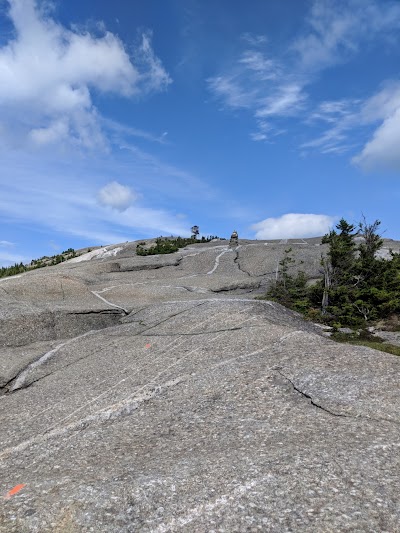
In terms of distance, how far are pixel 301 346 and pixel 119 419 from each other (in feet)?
21.7

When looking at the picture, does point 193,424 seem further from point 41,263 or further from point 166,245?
point 41,263

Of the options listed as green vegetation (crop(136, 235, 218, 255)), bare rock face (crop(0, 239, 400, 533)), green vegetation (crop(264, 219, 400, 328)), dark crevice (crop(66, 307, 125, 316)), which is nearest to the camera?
bare rock face (crop(0, 239, 400, 533))

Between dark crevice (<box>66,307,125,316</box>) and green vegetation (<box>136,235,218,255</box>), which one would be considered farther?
green vegetation (<box>136,235,218,255</box>)

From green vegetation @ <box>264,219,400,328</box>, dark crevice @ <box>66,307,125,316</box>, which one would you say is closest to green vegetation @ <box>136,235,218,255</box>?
green vegetation @ <box>264,219,400,328</box>

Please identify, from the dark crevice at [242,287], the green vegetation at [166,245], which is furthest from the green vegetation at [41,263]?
the dark crevice at [242,287]

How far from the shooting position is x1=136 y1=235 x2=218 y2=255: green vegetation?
48812mm

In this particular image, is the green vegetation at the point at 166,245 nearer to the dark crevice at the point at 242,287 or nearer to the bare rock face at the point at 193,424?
the dark crevice at the point at 242,287

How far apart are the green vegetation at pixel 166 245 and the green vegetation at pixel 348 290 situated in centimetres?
1652

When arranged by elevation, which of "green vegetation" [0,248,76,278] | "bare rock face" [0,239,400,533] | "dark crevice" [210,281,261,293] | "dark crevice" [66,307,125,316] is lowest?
"bare rock face" [0,239,400,533]

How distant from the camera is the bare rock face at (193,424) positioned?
7.54 meters

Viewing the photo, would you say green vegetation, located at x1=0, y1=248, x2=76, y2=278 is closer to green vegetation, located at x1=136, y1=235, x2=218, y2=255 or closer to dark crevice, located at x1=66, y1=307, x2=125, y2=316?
green vegetation, located at x1=136, y1=235, x2=218, y2=255

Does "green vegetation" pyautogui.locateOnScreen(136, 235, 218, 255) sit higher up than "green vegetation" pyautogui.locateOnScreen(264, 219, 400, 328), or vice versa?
"green vegetation" pyautogui.locateOnScreen(136, 235, 218, 255)

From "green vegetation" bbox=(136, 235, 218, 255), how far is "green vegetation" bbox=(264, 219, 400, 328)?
16515 mm

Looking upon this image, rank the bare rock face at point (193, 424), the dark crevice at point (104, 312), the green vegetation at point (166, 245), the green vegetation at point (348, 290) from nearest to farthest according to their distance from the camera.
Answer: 1. the bare rock face at point (193, 424)
2. the dark crevice at point (104, 312)
3. the green vegetation at point (348, 290)
4. the green vegetation at point (166, 245)
